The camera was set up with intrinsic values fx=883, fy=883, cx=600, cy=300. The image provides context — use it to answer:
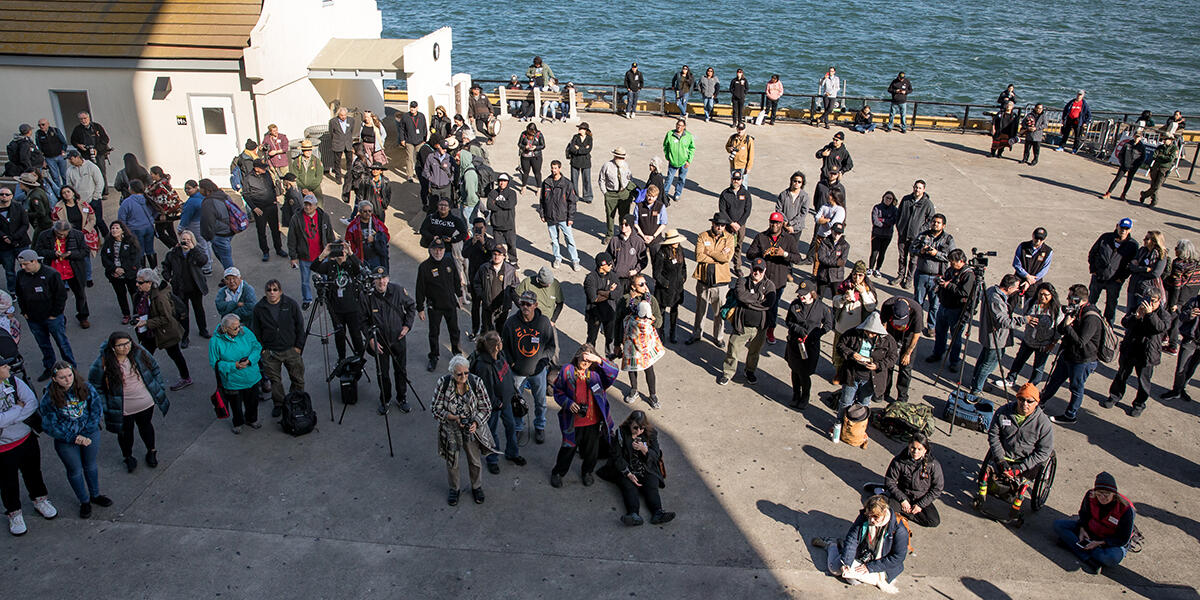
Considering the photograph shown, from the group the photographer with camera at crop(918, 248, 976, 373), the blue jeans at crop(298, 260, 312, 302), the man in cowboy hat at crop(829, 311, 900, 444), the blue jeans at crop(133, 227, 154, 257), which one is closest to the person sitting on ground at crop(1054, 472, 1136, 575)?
the man in cowboy hat at crop(829, 311, 900, 444)

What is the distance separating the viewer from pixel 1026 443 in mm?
8102

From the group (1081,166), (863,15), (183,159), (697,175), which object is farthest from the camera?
(863,15)

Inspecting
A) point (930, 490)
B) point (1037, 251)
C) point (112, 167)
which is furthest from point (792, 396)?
point (112, 167)

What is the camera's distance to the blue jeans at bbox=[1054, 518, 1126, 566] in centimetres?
746

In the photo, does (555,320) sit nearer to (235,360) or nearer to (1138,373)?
(235,360)

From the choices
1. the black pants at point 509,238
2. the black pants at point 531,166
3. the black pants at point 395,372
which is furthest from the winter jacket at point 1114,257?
the black pants at point 531,166

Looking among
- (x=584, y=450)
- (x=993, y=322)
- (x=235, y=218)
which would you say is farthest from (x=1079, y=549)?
(x=235, y=218)

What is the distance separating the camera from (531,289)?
10039 millimetres

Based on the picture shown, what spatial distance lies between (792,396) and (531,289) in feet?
10.8

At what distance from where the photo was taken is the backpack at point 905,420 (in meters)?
9.27

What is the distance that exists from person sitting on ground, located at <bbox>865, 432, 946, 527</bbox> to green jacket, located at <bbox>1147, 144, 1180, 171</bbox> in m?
12.2

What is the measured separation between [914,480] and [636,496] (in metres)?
2.46

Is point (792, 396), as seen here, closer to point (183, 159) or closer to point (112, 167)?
→ point (183, 159)

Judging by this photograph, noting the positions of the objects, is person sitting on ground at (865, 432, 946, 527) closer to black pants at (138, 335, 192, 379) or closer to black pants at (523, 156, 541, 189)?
black pants at (138, 335, 192, 379)
